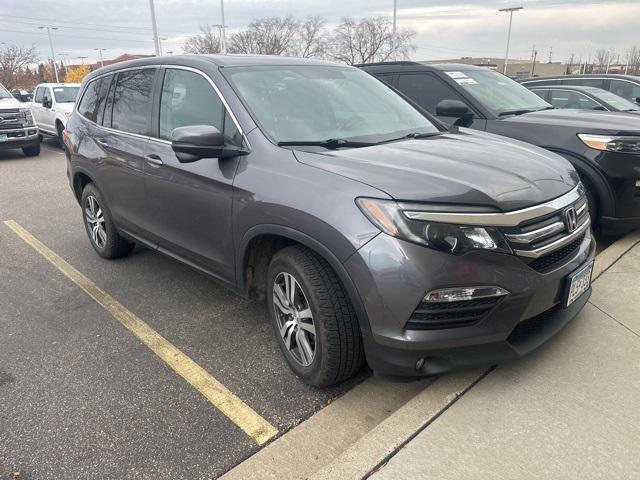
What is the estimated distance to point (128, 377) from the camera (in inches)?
118

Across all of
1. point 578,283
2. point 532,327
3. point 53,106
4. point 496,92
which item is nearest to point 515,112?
point 496,92

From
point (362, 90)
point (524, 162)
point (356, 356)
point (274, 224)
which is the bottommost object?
point (356, 356)

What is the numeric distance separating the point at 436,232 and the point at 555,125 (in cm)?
318

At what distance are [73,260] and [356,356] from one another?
3615 millimetres

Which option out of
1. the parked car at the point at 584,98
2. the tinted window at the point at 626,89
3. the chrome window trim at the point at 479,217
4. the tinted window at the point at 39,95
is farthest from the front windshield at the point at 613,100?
the tinted window at the point at 39,95

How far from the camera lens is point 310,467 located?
2.25m

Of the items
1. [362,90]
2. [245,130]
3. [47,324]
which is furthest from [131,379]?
[362,90]

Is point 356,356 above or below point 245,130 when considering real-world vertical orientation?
below

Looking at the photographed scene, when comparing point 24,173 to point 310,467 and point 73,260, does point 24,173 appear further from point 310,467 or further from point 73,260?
point 310,467

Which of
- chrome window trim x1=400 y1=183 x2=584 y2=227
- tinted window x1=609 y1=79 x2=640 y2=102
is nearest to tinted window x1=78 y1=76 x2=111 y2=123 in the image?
chrome window trim x1=400 y1=183 x2=584 y2=227

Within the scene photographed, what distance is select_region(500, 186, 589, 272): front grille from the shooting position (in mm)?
2322

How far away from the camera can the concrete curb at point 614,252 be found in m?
3.95

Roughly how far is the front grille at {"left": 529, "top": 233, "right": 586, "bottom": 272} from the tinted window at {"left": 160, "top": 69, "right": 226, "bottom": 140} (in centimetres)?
195

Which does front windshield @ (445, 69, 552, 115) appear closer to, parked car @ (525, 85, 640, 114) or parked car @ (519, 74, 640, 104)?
parked car @ (525, 85, 640, 114)
